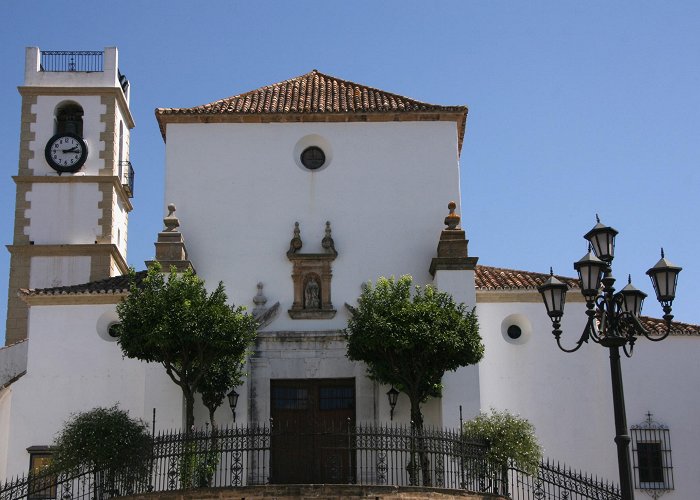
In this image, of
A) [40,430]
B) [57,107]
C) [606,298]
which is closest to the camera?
[606,298]

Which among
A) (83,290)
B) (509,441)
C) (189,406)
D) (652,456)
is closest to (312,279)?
(189,406)

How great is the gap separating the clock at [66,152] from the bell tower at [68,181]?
3 centimetres

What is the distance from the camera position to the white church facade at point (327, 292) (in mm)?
23391

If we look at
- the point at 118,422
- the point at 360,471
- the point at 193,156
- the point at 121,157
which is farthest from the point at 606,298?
the point at 121,157

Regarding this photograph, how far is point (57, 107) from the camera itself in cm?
3356

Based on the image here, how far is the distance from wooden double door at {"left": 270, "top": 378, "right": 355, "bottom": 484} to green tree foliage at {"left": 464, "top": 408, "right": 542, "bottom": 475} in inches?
102

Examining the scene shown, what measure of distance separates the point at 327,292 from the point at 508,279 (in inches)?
165

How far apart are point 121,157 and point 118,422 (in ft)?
51.1

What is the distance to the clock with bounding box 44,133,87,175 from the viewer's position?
32781 millimetres

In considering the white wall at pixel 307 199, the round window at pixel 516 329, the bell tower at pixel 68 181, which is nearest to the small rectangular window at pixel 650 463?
the round window at pixel 516 329

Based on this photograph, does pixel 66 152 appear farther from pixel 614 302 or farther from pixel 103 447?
pixel 614 302

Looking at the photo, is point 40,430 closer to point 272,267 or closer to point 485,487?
point 272,267

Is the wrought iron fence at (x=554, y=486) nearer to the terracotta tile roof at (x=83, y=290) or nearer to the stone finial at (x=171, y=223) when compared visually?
the stone finial at (x=171, y=223)

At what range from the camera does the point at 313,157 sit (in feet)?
82.6
